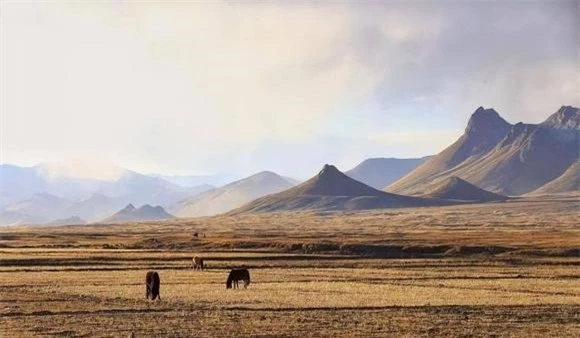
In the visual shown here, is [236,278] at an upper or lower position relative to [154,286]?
lower

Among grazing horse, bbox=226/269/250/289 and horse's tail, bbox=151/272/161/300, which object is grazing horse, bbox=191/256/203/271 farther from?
horse's tail, bbox=151/272/161/300

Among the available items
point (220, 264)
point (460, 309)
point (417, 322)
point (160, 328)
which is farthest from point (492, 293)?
point (220, 264)

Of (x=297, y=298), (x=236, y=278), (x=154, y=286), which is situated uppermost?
(x=154, y=286)

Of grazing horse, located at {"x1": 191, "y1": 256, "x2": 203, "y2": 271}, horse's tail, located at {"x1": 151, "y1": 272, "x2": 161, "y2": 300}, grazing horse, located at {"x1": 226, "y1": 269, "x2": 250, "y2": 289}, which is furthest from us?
grazing horse, located at {"x1": 191, "y1": 256, "x2": 203, "y2": 271}

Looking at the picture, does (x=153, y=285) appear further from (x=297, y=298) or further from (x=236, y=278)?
(x=236, y=278)

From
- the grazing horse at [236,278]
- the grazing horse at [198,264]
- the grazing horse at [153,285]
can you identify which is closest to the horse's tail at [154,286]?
the grazing horse at [153,285]

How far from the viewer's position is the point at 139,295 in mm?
32219

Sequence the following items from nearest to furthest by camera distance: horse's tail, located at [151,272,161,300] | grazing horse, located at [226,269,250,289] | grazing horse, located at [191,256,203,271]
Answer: horse's tail, located at [151,272,161,300] < grazing horse, located at [226,269,250,289] < grazing horse, located at [191,256,203,271]

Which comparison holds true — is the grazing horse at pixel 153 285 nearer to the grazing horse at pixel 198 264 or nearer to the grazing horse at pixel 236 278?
the grazing horse at pixel 236 278

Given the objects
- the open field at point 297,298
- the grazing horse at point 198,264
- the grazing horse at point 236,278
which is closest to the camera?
the open field at point 297,298

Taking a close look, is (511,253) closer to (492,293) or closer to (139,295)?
(492,293)

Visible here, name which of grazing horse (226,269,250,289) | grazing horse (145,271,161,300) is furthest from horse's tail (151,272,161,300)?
grazing horse (226,269,250,289)

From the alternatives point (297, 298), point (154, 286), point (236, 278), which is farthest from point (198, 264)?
point (297, 298)

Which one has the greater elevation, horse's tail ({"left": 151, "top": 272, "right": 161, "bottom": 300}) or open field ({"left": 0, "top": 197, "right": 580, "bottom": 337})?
horse's tail ({"left": 151, "top": 272, "right": 161, "bottom": 300})
